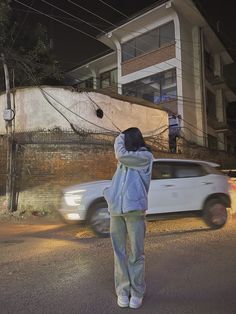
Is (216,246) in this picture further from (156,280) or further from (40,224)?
(40,224)

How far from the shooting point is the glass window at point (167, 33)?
87.0 ft

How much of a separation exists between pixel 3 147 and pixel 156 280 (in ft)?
33.7

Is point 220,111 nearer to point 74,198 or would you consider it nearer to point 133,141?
point 74,198

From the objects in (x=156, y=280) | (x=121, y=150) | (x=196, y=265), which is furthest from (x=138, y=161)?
(x=196, y=265)

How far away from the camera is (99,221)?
9438 millimetres

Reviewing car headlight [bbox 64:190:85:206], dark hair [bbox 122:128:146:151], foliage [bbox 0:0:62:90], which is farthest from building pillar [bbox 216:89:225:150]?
dark hair [bbox 122:128:146:151]

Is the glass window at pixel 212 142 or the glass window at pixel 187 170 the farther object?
the glass window at pixel 212 142

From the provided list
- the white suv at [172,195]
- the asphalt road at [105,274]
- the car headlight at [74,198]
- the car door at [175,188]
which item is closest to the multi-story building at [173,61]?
the white suv at [172,195]

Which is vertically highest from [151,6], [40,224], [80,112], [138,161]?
[151,6]

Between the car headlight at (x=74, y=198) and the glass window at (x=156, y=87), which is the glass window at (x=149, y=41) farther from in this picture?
the car headlight at (x=74, y=198)

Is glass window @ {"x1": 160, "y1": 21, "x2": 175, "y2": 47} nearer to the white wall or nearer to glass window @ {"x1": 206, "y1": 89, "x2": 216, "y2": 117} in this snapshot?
glass window @ {"x1": 206, "y1": 89, "x2": 216, "y2": 117}

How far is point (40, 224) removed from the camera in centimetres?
1280

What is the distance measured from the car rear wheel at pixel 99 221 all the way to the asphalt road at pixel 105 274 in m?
0.33

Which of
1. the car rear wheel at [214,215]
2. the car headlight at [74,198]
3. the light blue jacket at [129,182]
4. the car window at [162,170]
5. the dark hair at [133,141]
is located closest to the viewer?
the light blue jacket at [129,182]
